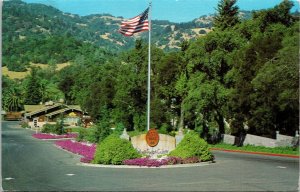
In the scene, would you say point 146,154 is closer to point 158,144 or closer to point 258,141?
point 158,144

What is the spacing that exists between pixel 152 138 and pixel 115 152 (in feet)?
9.27

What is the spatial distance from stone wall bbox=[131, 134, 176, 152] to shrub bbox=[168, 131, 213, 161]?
0.77 metres

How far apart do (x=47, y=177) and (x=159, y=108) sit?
39952mm

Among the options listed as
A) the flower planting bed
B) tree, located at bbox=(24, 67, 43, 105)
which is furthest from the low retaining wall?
tree, located at bbox=(24, 67, 43, 105)

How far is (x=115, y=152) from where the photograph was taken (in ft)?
80.4

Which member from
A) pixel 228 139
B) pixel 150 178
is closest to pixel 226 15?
pixel 228 139

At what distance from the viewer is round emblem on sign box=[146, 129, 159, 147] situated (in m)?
26.5

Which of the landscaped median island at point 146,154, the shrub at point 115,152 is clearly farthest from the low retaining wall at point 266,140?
the shrub at point 115,152

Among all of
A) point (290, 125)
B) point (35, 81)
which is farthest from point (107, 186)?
point (35, 81)

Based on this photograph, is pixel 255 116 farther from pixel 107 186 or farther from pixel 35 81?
pixel 35 81

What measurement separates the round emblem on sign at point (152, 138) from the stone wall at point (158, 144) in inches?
7.8

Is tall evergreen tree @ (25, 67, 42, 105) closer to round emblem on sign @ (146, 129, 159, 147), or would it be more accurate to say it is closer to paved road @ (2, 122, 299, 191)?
round emblem on sign @ (146, 129, 159, 147)

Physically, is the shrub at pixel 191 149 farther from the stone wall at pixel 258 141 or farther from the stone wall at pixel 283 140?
the stone wall at pixel 258 141

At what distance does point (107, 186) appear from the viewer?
16875 mm
